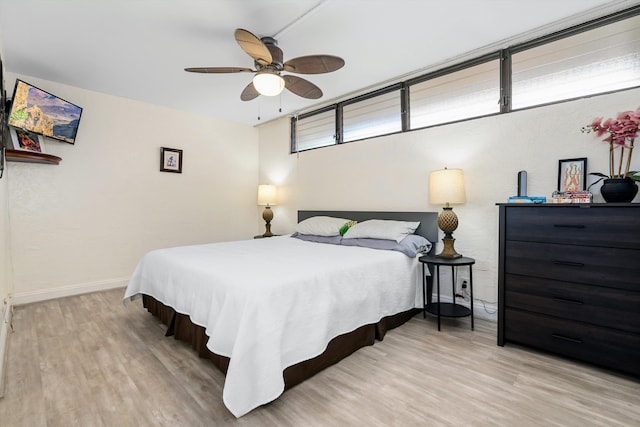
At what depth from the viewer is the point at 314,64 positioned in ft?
7.22

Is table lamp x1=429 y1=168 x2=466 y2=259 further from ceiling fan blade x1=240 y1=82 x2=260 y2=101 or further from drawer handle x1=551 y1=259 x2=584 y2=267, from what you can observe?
ceiling fan blade x1=240 y1=82 x2=260 y2=101

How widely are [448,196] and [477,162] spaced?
50 centimetres

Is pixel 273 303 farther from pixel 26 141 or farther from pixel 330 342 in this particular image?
pixel 26 141

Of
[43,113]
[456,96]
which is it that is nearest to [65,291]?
[43,113]

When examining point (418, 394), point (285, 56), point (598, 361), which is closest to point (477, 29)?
point (285, 56)

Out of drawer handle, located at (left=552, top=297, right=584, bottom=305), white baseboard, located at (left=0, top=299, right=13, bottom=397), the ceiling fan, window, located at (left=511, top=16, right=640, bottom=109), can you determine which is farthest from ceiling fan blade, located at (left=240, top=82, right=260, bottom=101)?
drawer handle, located at (left=552, top=297, right=584, bottom=305)

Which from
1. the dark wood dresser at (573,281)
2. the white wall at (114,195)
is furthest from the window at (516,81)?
the white wall at (114,195)

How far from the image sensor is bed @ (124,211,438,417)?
1.51 meters

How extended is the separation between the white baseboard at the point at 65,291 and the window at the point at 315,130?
3.07 m

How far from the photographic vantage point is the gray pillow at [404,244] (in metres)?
2.76

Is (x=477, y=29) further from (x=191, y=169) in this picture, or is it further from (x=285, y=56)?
(x=191, y=169)

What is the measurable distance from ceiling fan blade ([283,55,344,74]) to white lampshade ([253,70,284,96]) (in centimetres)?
11

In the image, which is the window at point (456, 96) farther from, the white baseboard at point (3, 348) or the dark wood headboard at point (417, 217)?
the white baseboard at point (3, 348)

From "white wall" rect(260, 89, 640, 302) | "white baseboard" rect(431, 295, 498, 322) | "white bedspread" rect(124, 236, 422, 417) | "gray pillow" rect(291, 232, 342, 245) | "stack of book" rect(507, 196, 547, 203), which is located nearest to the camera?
"white bedspread" rect(124, 236, 422, 417)
